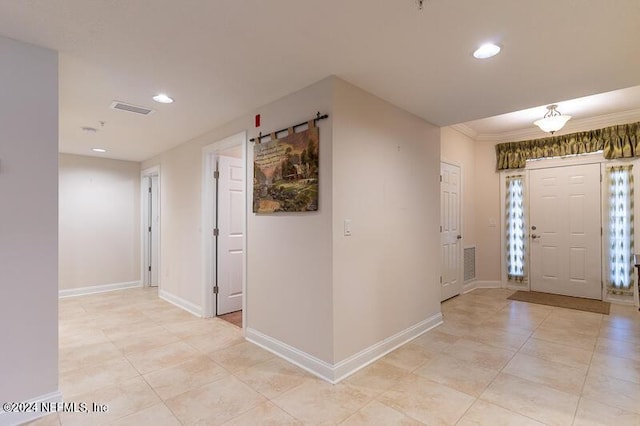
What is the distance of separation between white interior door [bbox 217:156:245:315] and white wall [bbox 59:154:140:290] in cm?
287

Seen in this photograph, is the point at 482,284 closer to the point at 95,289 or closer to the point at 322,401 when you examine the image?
the point at 322,401

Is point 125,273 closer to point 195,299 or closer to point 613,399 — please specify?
point 195,299

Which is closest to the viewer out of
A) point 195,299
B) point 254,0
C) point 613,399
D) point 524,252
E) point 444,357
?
point 254,0

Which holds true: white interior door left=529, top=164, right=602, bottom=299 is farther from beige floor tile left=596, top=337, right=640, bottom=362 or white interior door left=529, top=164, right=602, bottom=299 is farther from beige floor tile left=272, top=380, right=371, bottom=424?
beige floor tile left=272, top=380, right=371, bottom=424

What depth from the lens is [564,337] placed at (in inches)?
127

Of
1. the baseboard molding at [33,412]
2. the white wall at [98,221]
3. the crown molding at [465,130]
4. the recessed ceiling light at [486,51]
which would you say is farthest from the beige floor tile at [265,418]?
the white wall at [98,221]

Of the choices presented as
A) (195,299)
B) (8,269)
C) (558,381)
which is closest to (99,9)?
(8,269)

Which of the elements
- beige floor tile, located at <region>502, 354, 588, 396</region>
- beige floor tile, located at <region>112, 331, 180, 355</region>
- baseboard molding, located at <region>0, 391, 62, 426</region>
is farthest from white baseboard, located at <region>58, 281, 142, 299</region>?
beige floor tile, located at <region>502, 354, 588, 396</region>

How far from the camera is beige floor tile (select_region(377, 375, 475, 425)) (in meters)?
1.98

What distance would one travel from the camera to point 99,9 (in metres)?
1.66

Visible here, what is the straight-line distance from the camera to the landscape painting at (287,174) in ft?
8.43

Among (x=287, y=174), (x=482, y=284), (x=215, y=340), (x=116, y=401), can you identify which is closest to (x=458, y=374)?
(x=287, y=174)

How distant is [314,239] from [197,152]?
2.58 m

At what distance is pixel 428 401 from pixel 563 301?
376 centimetres
